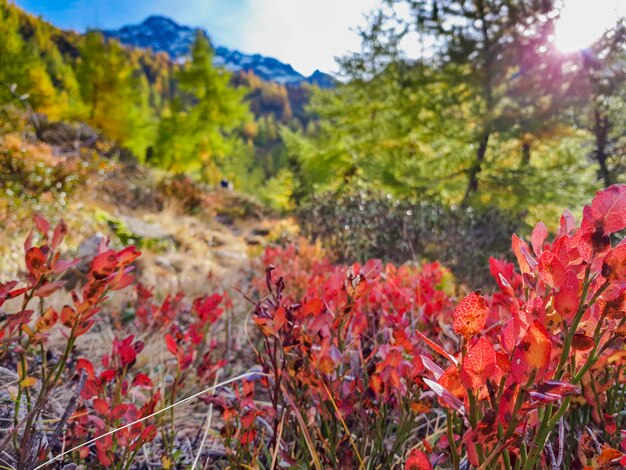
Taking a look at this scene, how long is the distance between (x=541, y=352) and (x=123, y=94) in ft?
76.3

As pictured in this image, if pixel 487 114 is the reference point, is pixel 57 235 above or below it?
below

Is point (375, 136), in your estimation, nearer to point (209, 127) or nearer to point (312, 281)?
point (312, 281)

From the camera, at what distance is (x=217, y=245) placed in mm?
7438

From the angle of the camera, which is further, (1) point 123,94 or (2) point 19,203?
(1) point 123,94

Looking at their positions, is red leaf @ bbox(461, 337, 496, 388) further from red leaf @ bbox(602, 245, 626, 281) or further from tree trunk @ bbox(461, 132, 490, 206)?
tree trunk @ bbox(461, 132, 490, 206)

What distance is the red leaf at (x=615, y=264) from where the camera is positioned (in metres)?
0.44

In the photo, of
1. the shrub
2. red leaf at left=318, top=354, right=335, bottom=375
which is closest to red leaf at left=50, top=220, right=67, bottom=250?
red leaf at left=318, top=354, right=335, bottom=375

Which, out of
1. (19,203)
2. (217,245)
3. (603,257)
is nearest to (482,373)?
(603,257)

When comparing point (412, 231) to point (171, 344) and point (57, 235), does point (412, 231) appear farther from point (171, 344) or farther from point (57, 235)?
point (57, 235)

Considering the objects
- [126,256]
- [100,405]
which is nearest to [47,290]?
[126,256]

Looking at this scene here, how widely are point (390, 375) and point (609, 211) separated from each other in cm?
64

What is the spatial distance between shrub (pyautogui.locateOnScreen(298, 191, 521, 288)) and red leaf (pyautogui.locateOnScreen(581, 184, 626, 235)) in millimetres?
3990

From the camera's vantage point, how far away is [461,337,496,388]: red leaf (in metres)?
→ 0.42

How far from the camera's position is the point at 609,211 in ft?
1.47
